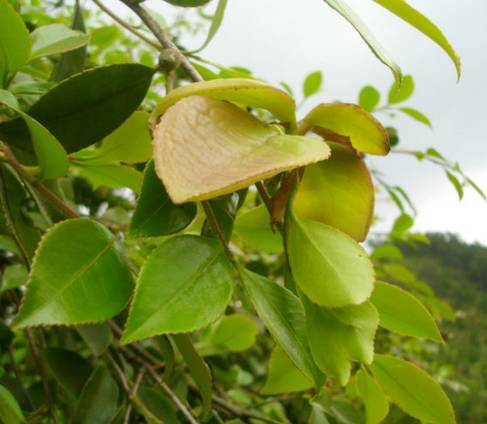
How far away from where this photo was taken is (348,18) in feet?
1.07

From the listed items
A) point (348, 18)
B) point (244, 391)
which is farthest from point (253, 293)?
point (244, 391)

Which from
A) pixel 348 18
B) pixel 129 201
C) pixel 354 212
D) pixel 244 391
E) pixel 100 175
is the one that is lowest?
pixel 244 391

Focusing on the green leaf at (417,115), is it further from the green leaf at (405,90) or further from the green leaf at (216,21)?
the green leaf at (216,21)

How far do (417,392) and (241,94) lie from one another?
28 centimetres

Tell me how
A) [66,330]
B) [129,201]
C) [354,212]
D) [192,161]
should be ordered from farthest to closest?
[129,201], [66,330], [354,212], [192,161]

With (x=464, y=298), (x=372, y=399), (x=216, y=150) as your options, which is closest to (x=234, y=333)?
(x=372, y=399)

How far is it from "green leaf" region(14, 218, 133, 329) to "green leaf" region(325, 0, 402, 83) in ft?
0.61

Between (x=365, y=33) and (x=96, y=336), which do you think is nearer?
(x=365, y=33)

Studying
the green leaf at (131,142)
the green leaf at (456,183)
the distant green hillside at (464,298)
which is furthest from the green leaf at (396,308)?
the distant green hillside at (464,298)

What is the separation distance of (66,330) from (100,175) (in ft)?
1.32

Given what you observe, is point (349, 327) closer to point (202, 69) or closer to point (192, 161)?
point (192, 161)

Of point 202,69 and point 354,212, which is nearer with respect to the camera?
point 354,212

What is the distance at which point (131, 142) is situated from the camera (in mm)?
480

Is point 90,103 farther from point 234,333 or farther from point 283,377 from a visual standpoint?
point 234,333
